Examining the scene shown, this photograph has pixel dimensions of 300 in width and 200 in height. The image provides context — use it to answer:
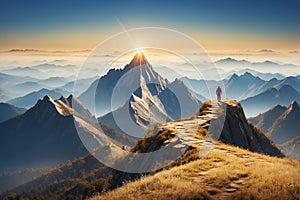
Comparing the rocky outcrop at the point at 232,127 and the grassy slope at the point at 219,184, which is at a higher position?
the grassy slope at the point at 219,184

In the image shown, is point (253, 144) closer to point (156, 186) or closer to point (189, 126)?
point (189, 126)

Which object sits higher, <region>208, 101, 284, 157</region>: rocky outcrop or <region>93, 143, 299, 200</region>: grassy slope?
<region>93, 143, 299, 200</region>: grassy slope

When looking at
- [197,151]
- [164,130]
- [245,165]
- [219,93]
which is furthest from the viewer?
[219,93]

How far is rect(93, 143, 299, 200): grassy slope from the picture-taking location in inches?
624

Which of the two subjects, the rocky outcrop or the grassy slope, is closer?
the grassy slope

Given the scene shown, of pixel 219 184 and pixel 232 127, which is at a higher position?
pixel 219 184

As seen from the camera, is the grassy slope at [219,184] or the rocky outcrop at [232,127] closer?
the grassy slope at [219,184]

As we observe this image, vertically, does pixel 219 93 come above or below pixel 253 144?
above

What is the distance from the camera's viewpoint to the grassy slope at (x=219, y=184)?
624 inches

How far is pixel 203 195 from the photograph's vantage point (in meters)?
16.5

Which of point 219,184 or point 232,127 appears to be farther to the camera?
point 232,127

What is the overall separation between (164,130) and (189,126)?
3378 millimetres

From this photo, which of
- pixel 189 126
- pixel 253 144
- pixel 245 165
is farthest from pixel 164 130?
pixel 253 144

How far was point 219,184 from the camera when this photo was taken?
59.2 feet
